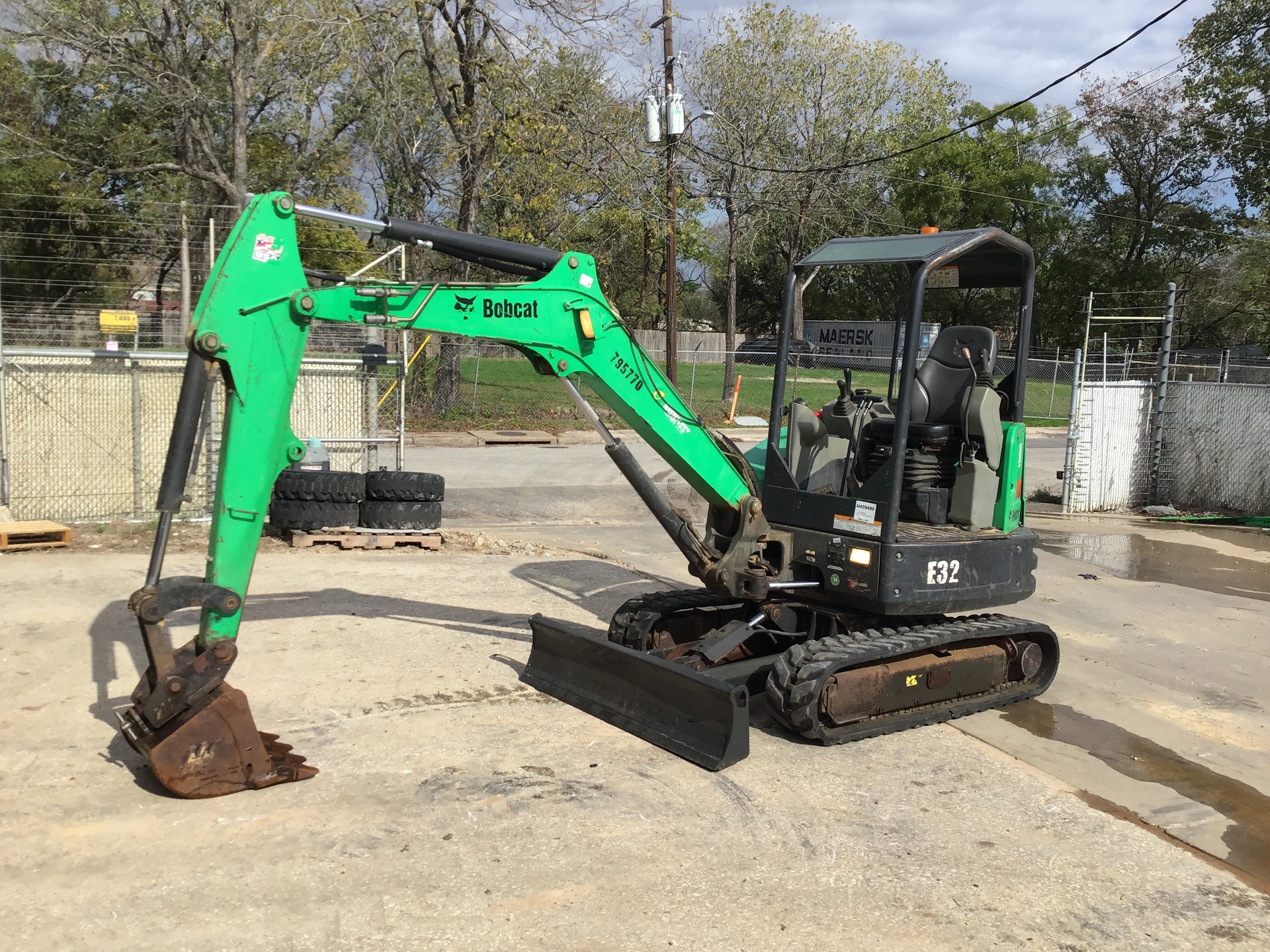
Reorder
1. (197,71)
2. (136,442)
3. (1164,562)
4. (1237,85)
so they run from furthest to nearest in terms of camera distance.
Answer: (1237,85) → (197,71) → (1164,562) → (136,442)

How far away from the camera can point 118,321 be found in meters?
13.3

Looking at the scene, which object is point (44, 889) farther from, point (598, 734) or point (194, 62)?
point (194, 62)

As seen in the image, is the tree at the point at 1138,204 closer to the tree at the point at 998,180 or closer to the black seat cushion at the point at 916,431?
the tree at the point at 998,180

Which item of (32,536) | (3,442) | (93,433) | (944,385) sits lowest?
(32,536)

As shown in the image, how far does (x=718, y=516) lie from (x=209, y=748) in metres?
3.18

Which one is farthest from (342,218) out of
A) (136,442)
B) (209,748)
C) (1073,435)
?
(1073,435)

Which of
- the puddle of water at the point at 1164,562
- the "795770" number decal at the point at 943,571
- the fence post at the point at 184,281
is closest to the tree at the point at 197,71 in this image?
the fence post at the point at 184,281

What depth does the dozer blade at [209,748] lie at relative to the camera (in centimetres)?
482

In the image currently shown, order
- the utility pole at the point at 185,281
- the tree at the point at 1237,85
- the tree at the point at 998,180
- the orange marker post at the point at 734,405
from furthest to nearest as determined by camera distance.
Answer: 1. the tree at the point at 998,180
2. the tree at the point at 1237,85
3. the orange marker post at the point at 734,405
4. the utility pole at the point at 185,281

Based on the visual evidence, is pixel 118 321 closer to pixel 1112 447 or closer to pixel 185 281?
pixel 185 281

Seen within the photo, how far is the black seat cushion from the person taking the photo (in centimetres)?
681

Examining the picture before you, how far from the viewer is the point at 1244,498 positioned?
15.6 metres

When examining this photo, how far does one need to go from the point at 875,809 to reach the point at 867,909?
1031mm

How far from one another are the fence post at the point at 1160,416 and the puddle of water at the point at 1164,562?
8.70 feet
